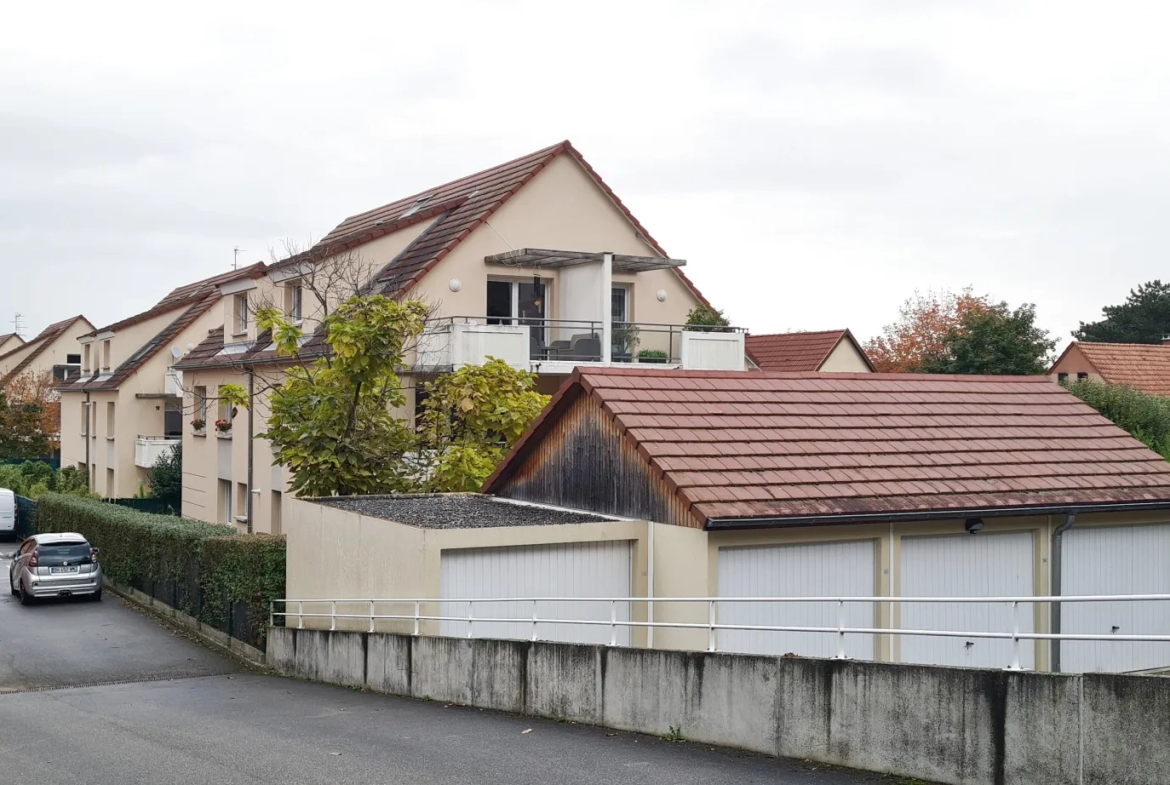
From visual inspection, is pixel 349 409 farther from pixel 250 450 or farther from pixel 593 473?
pixel 250 450

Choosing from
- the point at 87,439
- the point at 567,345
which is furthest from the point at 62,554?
the point at 87,439

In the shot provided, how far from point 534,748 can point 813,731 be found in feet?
8.96

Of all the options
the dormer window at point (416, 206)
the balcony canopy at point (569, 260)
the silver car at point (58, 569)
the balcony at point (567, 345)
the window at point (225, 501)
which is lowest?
the silver car at point (58, 569)

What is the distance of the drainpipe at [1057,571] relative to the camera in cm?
1703

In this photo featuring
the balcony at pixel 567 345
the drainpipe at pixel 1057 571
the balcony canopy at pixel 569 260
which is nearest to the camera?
the drainpipe at pixel 1057 571

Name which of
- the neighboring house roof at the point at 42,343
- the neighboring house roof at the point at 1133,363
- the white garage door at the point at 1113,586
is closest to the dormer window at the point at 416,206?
the white garage door at the point at 1113,586

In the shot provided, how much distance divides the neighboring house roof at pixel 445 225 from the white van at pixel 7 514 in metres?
19.5

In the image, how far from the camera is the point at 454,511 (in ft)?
60.7

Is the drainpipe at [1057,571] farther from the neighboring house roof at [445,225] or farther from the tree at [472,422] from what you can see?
the neighboring house roof at [445,225]

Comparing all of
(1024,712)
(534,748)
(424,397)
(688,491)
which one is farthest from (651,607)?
(424,397)

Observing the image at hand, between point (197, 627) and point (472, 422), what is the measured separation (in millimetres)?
8473

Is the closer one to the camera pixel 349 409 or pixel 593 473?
pixel 593 473

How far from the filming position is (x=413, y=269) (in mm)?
29750

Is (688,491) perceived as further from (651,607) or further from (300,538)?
(300,538)
